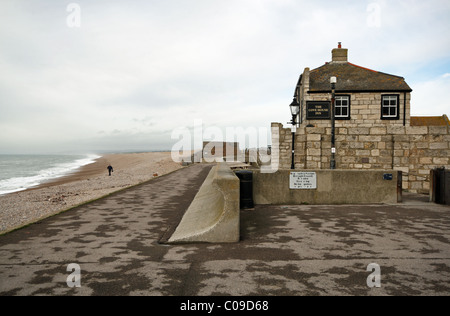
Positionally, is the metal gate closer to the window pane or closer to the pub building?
the pub building

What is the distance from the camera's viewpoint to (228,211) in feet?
19.8

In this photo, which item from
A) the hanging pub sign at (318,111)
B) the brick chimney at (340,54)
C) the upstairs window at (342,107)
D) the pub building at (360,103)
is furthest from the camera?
the brick chimney at (340,54)

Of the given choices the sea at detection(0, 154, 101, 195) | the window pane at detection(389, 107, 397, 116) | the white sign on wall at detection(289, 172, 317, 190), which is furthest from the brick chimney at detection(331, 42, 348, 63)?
the sea at detection(0, 154, 101, 195)

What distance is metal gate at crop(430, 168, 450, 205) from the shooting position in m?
9.49

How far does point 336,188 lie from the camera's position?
970cm

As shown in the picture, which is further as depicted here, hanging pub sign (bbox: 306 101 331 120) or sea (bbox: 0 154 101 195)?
sea (bbox: 0 154 101 195)

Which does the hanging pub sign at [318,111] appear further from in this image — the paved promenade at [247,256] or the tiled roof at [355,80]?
the paved promenade at [247,256]

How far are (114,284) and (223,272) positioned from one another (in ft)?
5.12

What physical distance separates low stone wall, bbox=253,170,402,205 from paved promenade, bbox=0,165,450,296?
1.20 metres

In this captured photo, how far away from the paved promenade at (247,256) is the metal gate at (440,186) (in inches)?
58.8

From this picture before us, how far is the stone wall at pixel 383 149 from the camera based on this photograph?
12930 mm

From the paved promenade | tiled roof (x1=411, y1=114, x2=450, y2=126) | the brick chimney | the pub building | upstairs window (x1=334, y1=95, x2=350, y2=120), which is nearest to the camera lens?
the paved promenade

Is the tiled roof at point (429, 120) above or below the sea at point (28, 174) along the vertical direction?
above

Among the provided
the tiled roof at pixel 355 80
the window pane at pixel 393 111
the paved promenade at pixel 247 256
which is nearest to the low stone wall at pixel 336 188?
the paved promenade at pixel 247 256
